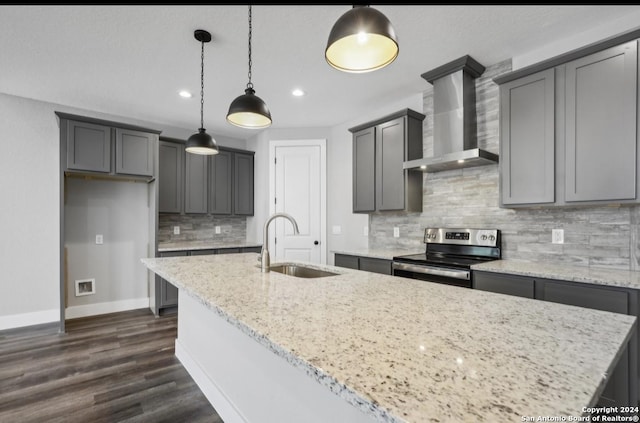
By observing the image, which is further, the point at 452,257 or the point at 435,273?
the point at 452,257

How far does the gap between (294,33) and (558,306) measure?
7.81 feet

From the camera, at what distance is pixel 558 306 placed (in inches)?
47.3

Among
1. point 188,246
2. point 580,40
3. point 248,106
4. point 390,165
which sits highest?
point 580,40

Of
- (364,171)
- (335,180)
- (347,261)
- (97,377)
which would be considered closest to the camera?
(97,377)

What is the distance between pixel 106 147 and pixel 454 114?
Answer: 3790mm

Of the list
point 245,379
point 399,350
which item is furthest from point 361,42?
point 245,379

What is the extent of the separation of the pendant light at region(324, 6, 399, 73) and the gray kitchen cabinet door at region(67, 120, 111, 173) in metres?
3.35

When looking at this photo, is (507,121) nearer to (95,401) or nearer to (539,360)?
(539,360)

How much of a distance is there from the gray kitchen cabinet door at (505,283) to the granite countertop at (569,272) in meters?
0.04

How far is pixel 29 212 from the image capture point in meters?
3.64

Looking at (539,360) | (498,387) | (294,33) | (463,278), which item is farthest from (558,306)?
(294,33)

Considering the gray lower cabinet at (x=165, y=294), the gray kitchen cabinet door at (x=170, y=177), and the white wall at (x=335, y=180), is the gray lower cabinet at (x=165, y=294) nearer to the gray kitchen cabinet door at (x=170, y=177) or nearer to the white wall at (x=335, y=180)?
the gray kitchen cabinet door at (x=170, y=177)

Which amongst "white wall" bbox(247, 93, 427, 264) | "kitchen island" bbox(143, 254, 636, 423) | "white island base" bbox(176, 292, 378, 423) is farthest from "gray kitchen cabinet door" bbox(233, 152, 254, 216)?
"kitchen island" bbox(143, 254, 636, 423)

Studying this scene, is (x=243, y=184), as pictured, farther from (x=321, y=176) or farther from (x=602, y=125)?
(x=602, y=125)
